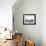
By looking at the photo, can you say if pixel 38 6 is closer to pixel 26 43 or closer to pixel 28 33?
pixel 28 33

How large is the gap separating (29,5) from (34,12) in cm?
43

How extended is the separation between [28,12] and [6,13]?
4.91 ft

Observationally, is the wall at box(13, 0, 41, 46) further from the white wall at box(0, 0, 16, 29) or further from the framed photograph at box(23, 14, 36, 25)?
the white wall at box(0, 0, 16, 29)

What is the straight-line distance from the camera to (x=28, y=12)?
228 inches

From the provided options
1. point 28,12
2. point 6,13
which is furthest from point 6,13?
point 28,12

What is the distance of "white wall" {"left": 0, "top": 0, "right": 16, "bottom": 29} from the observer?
4.58m

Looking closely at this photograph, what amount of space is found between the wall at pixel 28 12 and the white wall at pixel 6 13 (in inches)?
46.2

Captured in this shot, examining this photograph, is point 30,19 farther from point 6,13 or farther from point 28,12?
point 6,13

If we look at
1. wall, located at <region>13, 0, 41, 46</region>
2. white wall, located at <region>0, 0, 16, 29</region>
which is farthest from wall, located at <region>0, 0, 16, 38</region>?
wall, located at <region>13, 0, 41, 46</region>

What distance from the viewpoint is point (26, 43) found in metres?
4.12

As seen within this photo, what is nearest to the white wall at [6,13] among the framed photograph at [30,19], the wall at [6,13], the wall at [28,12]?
the wall at [6,13]

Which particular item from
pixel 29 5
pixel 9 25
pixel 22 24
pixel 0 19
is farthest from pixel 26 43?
pixel 29 5

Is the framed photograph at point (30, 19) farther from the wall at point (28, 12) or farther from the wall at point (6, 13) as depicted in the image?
the wall at point (6, 13)

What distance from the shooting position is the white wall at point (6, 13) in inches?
180
